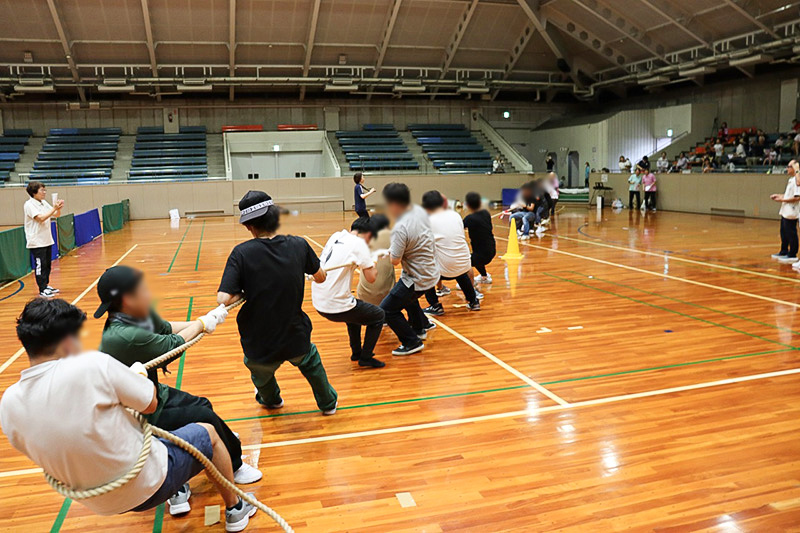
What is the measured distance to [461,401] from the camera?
4949 mm

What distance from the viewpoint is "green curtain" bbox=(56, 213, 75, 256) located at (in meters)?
14.8

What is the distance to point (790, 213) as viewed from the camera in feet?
34.7

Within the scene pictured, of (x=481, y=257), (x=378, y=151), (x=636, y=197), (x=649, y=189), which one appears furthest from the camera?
(x=636, y=197)

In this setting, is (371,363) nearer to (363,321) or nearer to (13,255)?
(363,321)

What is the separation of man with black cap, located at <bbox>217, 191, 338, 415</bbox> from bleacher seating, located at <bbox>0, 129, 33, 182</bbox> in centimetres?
2618

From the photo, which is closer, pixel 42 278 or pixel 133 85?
pixel 42 278

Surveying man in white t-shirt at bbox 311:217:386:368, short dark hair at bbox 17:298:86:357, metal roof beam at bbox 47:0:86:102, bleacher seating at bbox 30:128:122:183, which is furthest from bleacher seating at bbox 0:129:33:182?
short dark hair at bbox 17:298:86:357

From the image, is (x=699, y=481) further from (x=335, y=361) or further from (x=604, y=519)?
(x=335, y=361)

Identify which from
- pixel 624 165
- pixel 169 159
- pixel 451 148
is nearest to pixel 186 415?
pixel 451 148

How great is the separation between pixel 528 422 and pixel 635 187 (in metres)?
21.5

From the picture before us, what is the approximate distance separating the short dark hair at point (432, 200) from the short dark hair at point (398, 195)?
17 centimetres

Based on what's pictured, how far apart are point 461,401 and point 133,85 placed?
27044mm

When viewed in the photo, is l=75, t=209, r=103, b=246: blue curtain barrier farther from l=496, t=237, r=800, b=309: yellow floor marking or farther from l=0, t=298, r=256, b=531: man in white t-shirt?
l=0, t=298, r=256, b=531: man in white t-shirt

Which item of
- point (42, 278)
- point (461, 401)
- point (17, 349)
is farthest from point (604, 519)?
point (42, 278)
